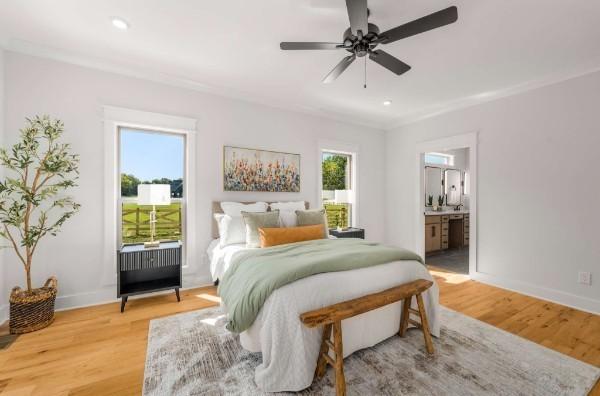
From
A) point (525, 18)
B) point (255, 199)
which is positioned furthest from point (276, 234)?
point (525, 18)

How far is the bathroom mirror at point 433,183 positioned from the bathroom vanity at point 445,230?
54 cm

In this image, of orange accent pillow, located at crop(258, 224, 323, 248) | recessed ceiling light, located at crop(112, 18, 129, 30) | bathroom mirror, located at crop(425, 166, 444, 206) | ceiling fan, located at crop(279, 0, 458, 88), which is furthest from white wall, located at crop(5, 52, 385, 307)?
bathroom mirror, located at crop(425, 166, 444, 206)

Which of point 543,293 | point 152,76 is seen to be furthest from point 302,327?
point 543,293

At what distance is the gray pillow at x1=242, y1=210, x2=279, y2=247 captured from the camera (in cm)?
295

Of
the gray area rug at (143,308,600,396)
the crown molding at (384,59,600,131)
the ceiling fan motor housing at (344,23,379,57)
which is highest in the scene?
the crown molding at (384,59,600,131)

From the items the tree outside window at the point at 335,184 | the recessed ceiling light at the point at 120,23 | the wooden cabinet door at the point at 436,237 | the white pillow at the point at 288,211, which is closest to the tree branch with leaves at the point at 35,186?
the recessed ceiling light at the point at 120,23

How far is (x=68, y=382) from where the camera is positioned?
1.72m

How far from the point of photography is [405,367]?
1869mm

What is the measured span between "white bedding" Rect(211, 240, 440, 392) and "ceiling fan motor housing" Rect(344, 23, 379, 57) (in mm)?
1765

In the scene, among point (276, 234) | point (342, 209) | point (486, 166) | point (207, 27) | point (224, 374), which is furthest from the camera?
point (342, 209)

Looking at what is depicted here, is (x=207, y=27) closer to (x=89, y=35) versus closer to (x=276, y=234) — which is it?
(x=89, y=35)

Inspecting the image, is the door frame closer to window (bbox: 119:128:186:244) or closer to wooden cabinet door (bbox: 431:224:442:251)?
wooden cabinet door (bbox: 431:224:442:251)

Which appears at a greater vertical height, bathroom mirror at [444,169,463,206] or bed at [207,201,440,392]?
bathroom mirror at [444,169,463,206]

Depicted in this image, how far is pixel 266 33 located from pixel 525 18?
2.19 meters
